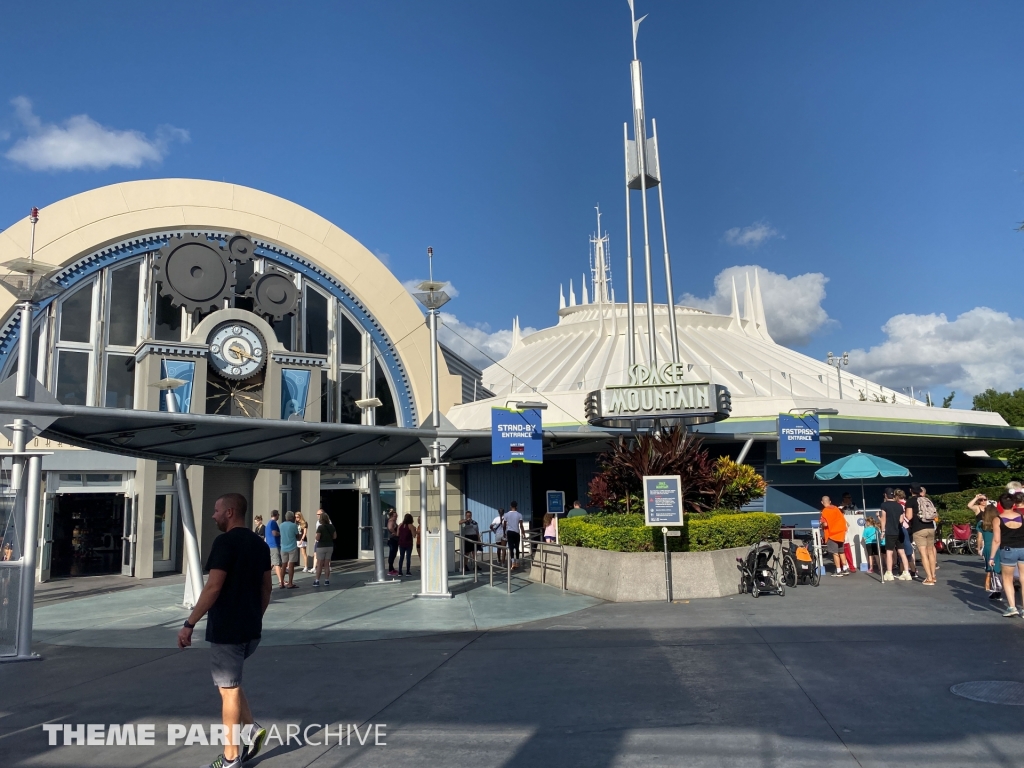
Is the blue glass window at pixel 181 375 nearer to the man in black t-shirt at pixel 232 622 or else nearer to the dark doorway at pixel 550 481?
the dark doorway at pixel 550 481

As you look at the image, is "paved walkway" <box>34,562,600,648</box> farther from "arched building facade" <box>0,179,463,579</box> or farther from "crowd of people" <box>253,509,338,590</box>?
"arched building facade" <box>0,179,463,579</box>

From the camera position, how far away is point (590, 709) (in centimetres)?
659

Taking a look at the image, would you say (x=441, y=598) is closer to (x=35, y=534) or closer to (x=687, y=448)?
(x=687, y=448)

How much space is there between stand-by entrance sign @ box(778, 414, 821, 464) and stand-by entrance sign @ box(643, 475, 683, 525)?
19.5 ft

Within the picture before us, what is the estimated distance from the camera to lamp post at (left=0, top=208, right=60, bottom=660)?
9555 mm

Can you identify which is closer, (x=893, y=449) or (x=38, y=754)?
(x=38, y=754)

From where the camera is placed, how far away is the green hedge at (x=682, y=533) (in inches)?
527

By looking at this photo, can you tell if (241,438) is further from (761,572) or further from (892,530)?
(892,530)

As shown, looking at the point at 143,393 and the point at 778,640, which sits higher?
the point at 143,393

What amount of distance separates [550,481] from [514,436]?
10.8 metres

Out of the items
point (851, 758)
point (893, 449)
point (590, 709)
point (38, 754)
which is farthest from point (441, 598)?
point (893, 449)

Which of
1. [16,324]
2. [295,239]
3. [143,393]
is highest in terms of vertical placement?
[295,239]

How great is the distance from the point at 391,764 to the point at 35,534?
6.79 metres

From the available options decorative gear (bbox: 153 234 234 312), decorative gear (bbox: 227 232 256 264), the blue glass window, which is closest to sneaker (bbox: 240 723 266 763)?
the blue glass window
